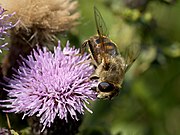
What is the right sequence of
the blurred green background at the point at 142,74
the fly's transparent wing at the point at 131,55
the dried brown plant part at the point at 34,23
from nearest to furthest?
the dried brown plant part at the point at 34,23 → the fly's transparent wing at the point at 131,55 → the blurred green background at the point at 142,74

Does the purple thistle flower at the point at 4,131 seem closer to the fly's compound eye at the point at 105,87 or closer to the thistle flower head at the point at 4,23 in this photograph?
the thistle flower head at the point at 4,23

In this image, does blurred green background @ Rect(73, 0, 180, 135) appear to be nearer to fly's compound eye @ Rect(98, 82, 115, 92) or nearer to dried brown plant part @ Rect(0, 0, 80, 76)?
dried brown plant part @ Rect(0, 0, 80, 76)

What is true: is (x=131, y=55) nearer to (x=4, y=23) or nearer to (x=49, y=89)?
(x=49, y=89)

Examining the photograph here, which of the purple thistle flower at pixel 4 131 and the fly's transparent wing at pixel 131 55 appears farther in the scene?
the fly's transparent wing at pixel 131 55

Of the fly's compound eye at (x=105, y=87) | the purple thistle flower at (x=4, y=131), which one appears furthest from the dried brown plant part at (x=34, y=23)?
the fly's compound eye at (x=105, y=87)

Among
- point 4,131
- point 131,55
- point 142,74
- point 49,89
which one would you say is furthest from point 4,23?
point 142,74

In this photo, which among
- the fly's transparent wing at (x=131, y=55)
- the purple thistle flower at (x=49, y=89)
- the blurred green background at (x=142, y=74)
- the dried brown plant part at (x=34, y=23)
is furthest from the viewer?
the blurred green background at (x=142, y=74)

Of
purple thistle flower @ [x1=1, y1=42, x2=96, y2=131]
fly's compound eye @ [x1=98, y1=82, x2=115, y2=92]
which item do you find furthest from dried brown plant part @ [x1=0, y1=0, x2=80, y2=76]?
fly's compound eye @ [x1=98, y1=82, x2=115, y2=92]
